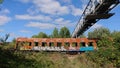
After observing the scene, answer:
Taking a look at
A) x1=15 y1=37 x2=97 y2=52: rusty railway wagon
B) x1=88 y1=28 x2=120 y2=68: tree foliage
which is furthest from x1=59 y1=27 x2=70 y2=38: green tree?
x1=88 y1=28 x2=120 y2=68: tree foliage

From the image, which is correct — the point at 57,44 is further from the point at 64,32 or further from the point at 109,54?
the point at 64,32

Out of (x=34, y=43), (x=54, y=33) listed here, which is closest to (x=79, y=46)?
(x=34, y=43)

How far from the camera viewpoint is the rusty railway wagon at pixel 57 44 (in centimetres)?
3269

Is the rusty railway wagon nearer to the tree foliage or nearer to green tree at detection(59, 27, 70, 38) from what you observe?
the tree foliage

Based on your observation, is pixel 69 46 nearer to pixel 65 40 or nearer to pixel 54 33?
pixel 65 40

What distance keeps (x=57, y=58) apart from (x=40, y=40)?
13953 mm

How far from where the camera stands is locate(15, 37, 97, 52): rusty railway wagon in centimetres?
3269

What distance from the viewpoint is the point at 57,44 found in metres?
34.0

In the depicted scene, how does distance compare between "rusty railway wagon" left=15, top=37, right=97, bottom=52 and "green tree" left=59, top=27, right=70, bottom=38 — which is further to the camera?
"green tree" left=59, top=27, right=70, bottom=38

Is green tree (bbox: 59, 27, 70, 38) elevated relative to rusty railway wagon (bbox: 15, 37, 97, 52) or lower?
elevated

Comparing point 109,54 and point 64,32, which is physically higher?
point 64,32

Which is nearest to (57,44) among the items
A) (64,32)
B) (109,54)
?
(109,54)

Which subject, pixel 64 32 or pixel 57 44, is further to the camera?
pixel 64 32

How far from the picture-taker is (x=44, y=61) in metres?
18.4
